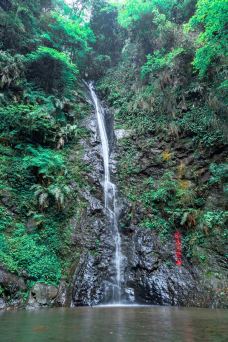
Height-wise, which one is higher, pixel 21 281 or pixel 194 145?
pixel 194 145

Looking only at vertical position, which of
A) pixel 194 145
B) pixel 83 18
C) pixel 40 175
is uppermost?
pixel 83 18

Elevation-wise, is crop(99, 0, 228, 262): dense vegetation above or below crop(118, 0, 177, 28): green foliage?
below

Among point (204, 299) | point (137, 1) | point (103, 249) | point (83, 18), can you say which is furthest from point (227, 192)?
point (83, 18)

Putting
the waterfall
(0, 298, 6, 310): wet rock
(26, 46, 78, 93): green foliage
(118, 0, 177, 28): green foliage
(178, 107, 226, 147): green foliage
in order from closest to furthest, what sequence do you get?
(0, 298, 6, 310): wet rock < the waterfall < (178, 107, 226, 147): green foliage < (26, 46, 78, 93): green foliage < (118, 0, 177, 28): green foliage

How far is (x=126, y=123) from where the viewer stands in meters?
16.5

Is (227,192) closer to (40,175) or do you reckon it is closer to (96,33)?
(40,175)

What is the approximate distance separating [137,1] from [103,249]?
16.0 metres

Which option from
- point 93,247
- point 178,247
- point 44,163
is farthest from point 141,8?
point 93,247

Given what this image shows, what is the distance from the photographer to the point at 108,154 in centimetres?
1488

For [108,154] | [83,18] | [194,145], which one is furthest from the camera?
[83,18]

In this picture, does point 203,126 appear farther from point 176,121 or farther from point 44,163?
point 44,163

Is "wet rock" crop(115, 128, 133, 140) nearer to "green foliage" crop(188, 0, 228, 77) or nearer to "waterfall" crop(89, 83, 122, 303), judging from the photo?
"waterfall" crop(89, 83, 122, 303)

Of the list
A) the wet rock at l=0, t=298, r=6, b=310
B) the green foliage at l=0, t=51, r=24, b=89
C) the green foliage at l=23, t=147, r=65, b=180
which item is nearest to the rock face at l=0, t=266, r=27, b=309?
the wet rock at l=0, t=298, r=6, b=310

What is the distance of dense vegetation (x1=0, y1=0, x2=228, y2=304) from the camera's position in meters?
10.3
